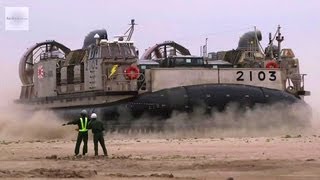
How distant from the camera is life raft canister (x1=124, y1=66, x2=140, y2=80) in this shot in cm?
2112

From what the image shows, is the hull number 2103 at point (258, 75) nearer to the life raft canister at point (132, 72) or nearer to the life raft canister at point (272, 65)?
the life raft canister at point (272, 65)

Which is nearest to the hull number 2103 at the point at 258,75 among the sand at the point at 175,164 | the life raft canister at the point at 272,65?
the life raft canister at the point at 272,65

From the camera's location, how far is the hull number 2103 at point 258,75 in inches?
894

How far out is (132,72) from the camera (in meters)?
21.1

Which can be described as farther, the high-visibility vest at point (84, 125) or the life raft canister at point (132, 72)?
the life raft canister at point (132, 72)

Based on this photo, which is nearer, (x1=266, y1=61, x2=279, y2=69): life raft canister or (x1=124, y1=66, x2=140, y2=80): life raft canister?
(x1=124, y1=66, x2=140, y2=80): life raft canister

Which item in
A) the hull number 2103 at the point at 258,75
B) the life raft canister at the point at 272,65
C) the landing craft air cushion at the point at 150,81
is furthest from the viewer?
the life raft canister at the point at 272,65

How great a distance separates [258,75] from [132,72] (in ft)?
15.0

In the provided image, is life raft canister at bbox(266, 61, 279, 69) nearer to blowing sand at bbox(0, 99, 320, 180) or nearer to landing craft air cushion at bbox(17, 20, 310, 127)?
landing craft air cushion at bbox(17, 20, 310, 127)

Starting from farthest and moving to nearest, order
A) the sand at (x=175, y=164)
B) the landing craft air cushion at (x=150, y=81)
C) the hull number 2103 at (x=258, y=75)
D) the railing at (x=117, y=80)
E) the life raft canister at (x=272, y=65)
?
the life raft canister at (x=272, y=65), the hull number 2103 at (x=258, y=75), the railing at (x=117, y=80), the landing craft air cushion at (x=150, y=81), the sand at (x=175, y=164)

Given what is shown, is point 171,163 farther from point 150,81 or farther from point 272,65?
point 272,65

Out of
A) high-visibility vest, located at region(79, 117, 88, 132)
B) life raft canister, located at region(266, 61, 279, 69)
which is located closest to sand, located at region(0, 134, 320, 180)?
high-visibility vest, located at region(79, 117, 88, 132)

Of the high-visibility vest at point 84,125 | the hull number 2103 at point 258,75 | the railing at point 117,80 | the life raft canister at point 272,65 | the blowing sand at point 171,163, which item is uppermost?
the life raft canister at point 272,65

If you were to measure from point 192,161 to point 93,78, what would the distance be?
37.3 feet
